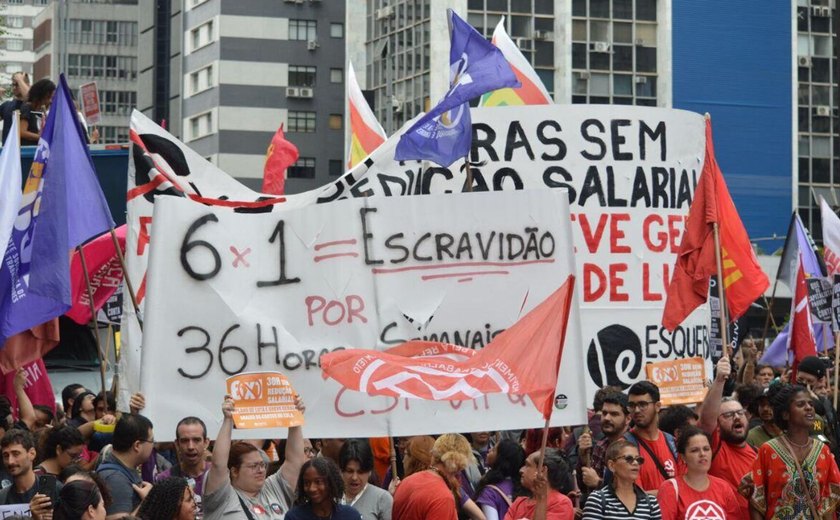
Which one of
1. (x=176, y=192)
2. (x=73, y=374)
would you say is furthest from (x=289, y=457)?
(x=73, y=374)

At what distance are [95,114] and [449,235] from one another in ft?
33.4

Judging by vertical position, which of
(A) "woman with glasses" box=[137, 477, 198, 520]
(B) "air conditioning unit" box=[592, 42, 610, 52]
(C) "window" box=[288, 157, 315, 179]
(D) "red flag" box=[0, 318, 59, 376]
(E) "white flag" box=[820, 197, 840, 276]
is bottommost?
(A) "woman with glasses" box=[137, 477, 198, 520]

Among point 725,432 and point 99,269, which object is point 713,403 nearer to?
point 725,432

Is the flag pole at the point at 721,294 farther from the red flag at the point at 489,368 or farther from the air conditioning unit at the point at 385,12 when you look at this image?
the air conditioning unit at the point at 385,12

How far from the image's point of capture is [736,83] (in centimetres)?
7525

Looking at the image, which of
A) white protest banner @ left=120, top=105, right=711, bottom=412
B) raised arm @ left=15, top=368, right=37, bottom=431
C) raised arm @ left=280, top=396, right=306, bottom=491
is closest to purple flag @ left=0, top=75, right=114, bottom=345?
raised arm @ left=15, top=368, right=37, bottom=431

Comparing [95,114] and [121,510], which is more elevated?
[95,114]

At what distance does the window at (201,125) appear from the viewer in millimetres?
85312

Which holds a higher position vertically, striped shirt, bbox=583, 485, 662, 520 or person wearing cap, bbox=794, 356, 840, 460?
person wearing cap, bbox=794, 356, 840, 460

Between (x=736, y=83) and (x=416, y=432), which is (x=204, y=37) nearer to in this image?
(x=736, y=83)

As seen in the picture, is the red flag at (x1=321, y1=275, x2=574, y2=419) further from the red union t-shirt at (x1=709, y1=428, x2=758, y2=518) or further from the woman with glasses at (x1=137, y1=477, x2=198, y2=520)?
the red union t-shirt at (x1=709, y1=428, x2=758, y2=518)

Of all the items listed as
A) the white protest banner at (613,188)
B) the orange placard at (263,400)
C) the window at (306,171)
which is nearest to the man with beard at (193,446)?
the orange placard at (263,400)

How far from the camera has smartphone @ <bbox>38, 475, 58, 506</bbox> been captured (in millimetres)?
8843

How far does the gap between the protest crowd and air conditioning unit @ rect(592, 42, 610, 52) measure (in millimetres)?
63027
